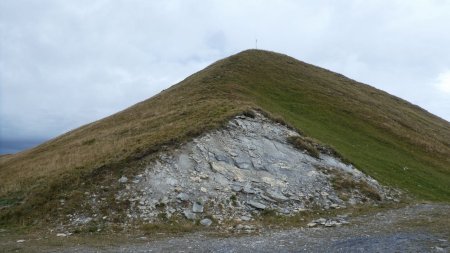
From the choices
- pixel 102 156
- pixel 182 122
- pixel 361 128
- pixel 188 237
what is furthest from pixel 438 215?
pixel 361 128

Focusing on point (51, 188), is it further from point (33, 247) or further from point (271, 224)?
point (271, 224)

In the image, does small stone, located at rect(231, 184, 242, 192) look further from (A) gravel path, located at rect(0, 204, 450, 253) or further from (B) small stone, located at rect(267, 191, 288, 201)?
(A) gravel path, located at rect(0, 204, 450, 253)

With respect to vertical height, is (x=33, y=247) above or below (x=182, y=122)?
below

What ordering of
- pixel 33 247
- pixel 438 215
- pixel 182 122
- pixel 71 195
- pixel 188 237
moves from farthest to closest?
pixel 182 122 → pixel 71 195 → pixel 438 215 → pixel 188 237 → pixel 33 247

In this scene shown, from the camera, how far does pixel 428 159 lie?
47.4 meters

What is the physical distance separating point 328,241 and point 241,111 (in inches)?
807

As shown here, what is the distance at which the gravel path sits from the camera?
58.1ft

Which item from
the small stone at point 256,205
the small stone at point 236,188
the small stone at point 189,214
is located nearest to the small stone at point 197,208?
the small stone at point 189,214

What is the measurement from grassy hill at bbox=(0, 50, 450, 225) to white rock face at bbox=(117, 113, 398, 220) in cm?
199

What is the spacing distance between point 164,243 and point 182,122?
56.1 ft

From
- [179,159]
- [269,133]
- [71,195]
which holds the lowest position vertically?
[71,195]

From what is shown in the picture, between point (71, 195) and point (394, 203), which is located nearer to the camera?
point (71, 195)

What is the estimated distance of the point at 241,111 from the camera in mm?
38344

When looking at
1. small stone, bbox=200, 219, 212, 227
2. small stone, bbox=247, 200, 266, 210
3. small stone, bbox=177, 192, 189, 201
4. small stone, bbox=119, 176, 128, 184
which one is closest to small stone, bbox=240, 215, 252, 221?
small stone, bbox=247, 200, 266, 210
